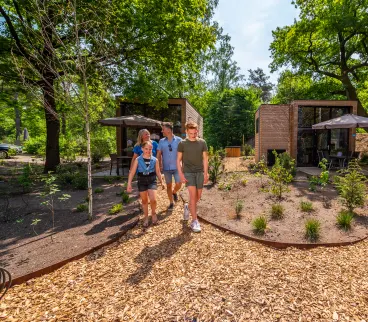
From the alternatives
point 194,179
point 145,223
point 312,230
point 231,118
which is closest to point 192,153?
point 194,179

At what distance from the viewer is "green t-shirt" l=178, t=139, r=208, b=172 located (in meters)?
3.69

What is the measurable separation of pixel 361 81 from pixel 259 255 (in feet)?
70.1

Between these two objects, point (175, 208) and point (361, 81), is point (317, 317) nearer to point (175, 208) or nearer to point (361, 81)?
point (175, 208)

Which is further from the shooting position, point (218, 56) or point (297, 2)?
point (218, 56)

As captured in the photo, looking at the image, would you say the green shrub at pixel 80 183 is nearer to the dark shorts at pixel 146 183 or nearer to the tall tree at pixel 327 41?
the dark shorts at pixel 146 183

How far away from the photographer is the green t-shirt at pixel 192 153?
145 inches

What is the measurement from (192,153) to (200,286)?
1973mm

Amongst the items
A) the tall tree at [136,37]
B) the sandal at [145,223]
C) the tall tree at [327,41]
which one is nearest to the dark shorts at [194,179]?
the sandal at [145,223]

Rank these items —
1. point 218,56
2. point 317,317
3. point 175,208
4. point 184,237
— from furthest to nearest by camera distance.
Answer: point 218,56 < point 175,208 < point 184,237 < point 317,317

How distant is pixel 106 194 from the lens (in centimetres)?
648

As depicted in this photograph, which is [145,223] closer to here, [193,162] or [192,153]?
[193,162]

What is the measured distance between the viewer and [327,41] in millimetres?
17297

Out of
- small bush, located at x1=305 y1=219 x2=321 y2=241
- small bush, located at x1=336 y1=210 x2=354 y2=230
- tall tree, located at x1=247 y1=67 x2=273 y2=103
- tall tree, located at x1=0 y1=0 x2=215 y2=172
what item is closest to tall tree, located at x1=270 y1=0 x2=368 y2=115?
tall tree, located at x1=0 y1=0 x2=215 y2=172

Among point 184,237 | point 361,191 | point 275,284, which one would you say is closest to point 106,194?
point 184,237
